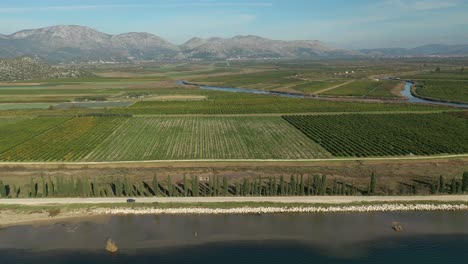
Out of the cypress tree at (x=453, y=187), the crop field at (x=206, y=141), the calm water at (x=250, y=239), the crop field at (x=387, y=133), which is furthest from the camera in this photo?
the crop field at (x=387, y=133)

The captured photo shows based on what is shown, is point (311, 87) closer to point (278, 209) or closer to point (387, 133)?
point (387, 133)

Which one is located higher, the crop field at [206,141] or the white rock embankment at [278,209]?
the crop field at [206,141]

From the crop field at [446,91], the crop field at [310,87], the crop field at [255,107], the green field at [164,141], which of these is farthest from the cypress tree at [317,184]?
the crop field at [310,87]

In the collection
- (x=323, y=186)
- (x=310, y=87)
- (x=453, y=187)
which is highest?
(x=310, y=87)

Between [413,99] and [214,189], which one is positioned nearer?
[214,189]

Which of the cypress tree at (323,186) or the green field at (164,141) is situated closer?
the cypress tree at (323,186)

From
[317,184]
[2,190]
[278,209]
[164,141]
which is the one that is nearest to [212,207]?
[278,209]

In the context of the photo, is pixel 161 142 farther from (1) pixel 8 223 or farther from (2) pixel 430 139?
(2) pixel 430 139

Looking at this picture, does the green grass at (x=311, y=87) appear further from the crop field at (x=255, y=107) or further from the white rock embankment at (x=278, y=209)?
the white rock embankment at (x=278, y=209)

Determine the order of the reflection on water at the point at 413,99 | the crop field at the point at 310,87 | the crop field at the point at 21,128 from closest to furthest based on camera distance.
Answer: the crop field at the point at 21,128 < the reflection on water at the point at 413,99 < the crop field at the point at 310,87
